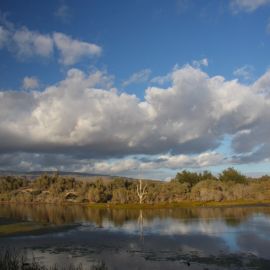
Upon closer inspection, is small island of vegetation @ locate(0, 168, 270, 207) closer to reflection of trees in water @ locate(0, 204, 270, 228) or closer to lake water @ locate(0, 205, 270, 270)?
reflection of trees in water @ locate(0, 204, 270, 228)

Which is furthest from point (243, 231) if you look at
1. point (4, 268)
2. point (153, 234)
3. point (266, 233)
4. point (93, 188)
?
→ point (93, 188)

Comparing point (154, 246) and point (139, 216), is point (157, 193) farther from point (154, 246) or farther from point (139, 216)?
point (154, 246)

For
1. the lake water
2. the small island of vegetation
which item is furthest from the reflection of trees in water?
the small island of vegetation

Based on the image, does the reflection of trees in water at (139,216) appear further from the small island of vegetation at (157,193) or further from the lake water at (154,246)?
the small island of vegetation at (157,193)

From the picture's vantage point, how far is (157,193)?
502ft

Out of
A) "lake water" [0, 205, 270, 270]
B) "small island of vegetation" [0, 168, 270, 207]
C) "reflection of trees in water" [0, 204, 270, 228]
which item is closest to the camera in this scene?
"lake water" [0, 205, 270, 270]

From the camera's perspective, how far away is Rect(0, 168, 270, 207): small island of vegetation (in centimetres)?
14700

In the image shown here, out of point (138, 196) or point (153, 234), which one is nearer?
point (153, 234)

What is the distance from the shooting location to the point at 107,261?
40625mm

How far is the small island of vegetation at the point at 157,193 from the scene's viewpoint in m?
147

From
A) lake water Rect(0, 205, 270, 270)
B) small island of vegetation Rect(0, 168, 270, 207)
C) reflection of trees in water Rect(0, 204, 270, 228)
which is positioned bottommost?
lake water Rect(0, 205, 270, 270)

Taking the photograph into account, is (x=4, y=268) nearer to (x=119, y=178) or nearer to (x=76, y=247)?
(x=76, y=247)

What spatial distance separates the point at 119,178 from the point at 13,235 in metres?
123

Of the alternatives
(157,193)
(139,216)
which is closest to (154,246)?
(139,216)
